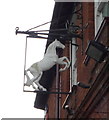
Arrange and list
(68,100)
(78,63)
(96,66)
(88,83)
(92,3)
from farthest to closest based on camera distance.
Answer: (68,100) < (78,63) < (92,3) < (88,83) < (96,66)

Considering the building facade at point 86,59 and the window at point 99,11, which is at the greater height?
the window at point 99,11

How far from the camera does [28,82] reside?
12156 millimetres

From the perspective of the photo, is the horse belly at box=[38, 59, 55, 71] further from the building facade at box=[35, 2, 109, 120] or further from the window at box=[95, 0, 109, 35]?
the window at box=[95, 0, 109, 35]

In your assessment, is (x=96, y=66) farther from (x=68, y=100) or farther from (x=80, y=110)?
(x=68, y=100)

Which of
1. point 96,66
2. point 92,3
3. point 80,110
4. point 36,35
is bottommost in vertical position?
point 80,110

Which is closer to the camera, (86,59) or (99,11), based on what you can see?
(99,11)

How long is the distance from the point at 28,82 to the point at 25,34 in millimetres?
1328

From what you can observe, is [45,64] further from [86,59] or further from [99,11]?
[99,11]

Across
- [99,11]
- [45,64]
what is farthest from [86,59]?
[99,11]

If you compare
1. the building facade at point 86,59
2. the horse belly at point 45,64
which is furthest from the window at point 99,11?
the horse belly at point 45,64

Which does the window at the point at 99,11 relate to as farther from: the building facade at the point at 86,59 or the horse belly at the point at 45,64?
the horse belly at the point at 45,64

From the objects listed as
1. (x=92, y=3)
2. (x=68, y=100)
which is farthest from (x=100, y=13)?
(x=68, y=100)

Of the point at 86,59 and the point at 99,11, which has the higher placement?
the point at 99,11

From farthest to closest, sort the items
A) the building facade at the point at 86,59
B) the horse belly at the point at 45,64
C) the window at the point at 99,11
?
the horse belly at the point at 45,64, the window at the point at 99,11, the building facade at the point at 86,59
